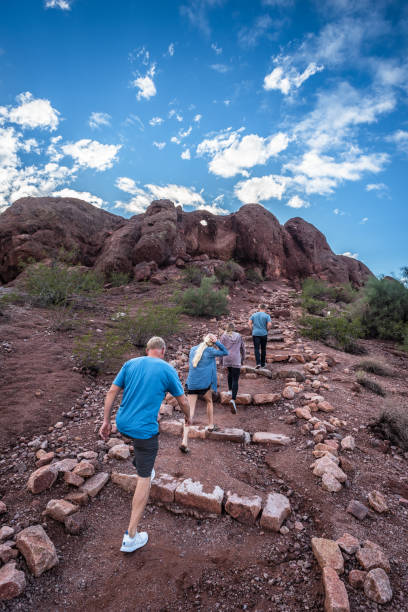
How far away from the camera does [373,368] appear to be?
7.93 metres

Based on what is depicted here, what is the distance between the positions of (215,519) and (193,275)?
16705mm

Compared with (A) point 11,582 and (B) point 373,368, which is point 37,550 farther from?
(B) point 373,368

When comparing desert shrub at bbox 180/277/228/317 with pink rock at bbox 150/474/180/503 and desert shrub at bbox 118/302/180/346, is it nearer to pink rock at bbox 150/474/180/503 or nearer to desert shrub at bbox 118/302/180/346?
desert shrub at bbox 118/302/180/346

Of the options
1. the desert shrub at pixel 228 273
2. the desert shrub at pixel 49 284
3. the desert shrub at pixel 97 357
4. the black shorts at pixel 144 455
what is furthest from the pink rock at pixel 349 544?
the desert shrub at pixel 228 273

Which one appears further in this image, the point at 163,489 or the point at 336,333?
the point at 336,333

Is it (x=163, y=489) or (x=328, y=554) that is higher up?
(x=328, y=554)

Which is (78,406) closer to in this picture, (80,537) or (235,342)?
(80,537)

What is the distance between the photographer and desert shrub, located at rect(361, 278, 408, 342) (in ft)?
39.1

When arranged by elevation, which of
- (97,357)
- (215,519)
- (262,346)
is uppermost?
(262,346)

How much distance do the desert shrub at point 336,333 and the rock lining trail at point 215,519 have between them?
17.7 ft

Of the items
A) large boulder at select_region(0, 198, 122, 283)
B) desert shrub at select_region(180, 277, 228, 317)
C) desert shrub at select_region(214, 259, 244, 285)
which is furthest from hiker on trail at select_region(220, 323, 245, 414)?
large boulder at select_region(0, 198, 122, 283)

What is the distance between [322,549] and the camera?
2.55m

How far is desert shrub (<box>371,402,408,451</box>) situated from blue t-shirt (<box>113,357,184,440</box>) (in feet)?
12.2

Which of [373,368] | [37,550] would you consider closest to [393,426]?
[373,368]
